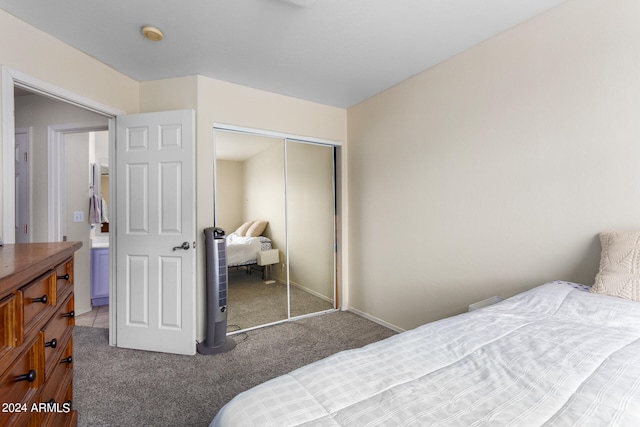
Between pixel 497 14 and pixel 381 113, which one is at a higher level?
pixel 497 14

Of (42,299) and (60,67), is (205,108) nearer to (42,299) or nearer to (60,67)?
(60,67)

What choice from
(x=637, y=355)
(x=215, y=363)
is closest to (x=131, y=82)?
(x=215, y=363)

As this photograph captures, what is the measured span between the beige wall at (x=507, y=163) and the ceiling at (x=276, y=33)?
0.93 feet

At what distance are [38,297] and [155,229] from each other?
173 centimetres

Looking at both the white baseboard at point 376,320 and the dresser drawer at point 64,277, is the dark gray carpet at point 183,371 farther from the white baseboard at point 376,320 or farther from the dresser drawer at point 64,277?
the dresser drawer at point 64,277

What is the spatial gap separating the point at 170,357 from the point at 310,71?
285 cm

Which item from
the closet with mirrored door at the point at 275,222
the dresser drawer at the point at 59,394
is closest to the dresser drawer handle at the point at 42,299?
the dresser drawer at the point at 59,394

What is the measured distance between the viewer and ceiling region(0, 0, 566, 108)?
Result: 181 centimetres

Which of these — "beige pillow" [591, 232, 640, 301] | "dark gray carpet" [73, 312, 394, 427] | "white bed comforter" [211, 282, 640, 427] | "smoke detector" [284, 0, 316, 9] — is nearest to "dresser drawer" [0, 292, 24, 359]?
"white bed comforter" [211, 282, 640, 427]

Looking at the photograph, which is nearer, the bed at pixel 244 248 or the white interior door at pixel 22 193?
the bed at pixel 244 248

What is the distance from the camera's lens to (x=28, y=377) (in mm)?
842

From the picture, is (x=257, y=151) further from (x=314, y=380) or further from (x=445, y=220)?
(x=314, y=380)

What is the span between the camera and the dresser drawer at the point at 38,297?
0.87 meters

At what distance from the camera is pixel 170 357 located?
2467 mm
